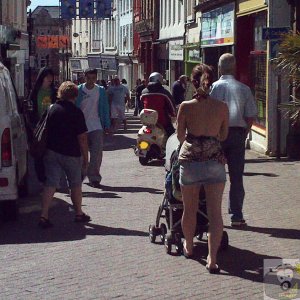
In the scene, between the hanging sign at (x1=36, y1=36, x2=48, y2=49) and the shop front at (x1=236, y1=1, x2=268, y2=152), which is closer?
the shop front at (x1=236, y1=1, x2=268, y2=152)

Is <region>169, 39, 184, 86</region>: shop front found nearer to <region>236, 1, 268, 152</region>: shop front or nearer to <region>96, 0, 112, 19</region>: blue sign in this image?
<region>96, 0, 112, 19</region>: blue sign

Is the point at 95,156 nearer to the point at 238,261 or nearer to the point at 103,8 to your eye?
the point at 238,261

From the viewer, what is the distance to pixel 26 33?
181 ft

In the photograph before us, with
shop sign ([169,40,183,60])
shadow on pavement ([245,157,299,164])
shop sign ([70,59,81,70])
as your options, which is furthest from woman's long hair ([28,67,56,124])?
shop sign ([70,59,81,70])

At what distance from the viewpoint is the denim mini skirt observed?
9312 millimetres

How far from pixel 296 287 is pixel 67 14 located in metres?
45.6

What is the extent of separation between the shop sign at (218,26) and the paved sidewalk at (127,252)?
1242cm

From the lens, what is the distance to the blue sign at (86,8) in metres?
53.2

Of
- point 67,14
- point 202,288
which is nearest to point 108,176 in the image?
point 202,288

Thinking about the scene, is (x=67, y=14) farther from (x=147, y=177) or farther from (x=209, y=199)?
(x=209, y=199)

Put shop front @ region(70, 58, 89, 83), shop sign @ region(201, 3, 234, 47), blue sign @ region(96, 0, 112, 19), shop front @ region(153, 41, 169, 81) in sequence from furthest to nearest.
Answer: shop front @ region(70, 58, 89, 83) < blue sign @ region(96, 0, 112, 19) < shop front @ region(153, 41, 169, 81) < shop sign @ region(201, 3, 234, 47)

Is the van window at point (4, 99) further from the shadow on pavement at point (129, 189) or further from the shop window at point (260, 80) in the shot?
the shop window at point (260, 80)

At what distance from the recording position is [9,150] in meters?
11.6

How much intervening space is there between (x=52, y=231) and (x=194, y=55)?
28169 millimetres
